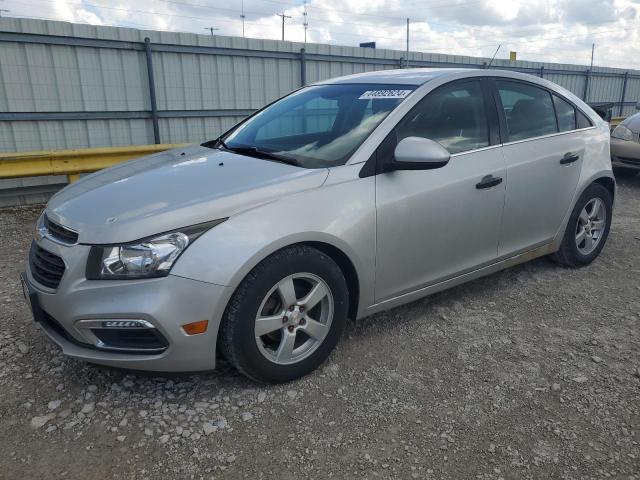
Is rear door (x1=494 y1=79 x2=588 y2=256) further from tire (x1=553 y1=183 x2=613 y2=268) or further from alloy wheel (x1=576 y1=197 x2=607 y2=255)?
alloy wheel (x1=576 y1=197 x2=607 y2=255)

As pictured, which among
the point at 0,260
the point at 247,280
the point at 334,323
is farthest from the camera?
the point at 0,260

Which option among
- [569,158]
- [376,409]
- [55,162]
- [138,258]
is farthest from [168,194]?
[55,162]

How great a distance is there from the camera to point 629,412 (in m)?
2.59

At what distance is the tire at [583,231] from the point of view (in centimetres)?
432

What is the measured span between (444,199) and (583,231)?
1950 mm

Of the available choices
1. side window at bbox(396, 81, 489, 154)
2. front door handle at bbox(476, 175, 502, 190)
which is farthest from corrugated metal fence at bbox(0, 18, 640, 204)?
front door handle at bbox(476, 175, 502, 190)

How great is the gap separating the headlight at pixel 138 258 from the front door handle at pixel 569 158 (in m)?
3.02

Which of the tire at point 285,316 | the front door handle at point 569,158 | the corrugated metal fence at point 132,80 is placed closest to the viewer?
the tire at point 285,316

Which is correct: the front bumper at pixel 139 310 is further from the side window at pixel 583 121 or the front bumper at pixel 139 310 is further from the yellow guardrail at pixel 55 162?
the yellow guardrail at pixel 55 162

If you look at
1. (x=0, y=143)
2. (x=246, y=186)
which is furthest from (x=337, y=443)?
(x=0, y=143)

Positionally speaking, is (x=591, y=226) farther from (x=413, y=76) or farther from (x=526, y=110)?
(x=413, y=76)

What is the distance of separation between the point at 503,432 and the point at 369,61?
9246 millimetres

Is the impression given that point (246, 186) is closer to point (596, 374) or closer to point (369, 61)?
point (596, 374)

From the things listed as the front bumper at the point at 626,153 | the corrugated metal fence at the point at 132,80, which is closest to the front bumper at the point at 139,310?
the corrugated metal fence at the point at 132,80
